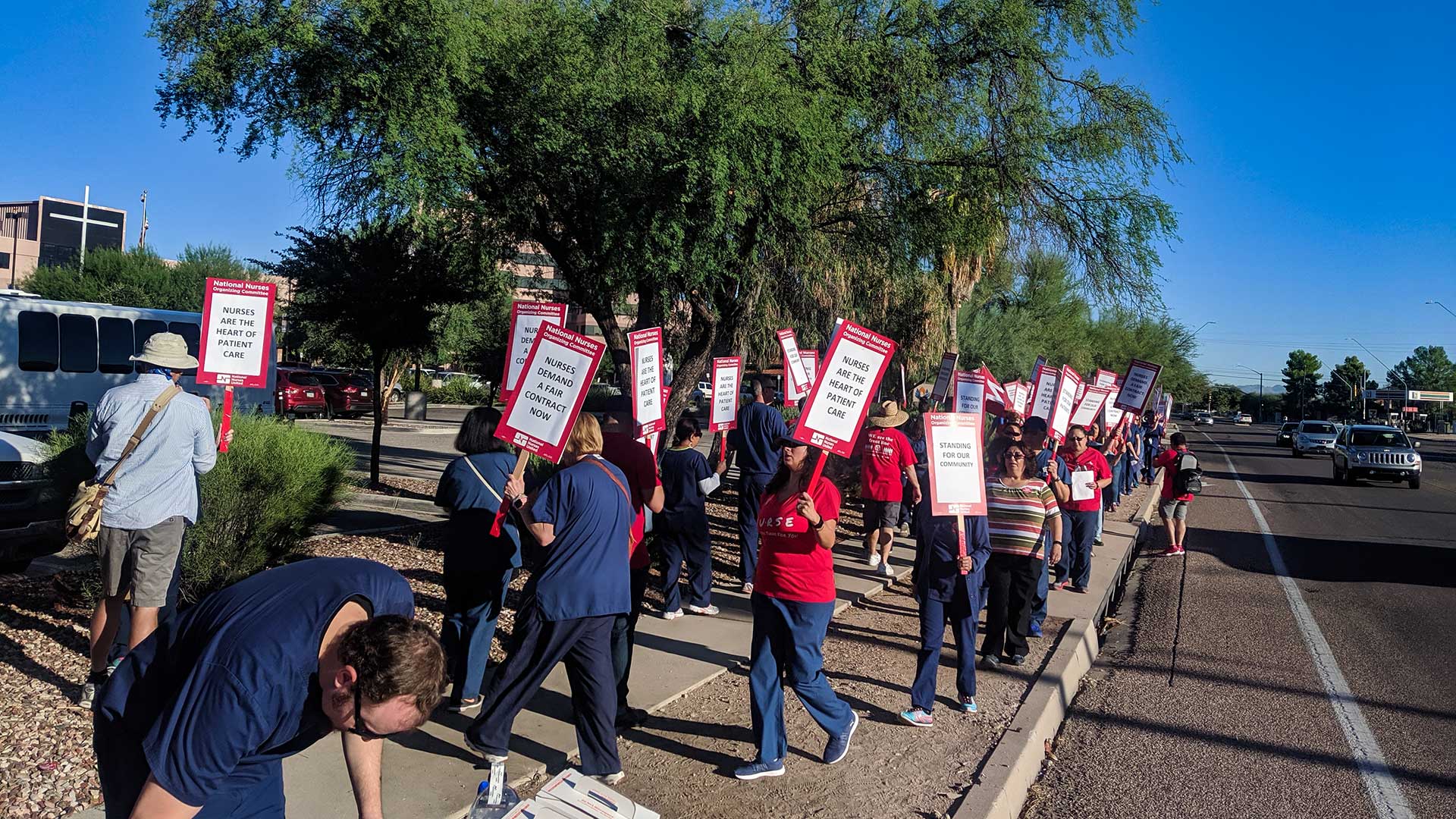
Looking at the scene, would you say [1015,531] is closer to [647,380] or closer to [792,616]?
[792,616]

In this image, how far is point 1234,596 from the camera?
33.8ft

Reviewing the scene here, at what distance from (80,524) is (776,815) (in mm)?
3666

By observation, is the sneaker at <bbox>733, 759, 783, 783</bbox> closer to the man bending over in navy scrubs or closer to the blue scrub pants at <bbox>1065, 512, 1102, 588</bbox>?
the man bending over in navy scrubs

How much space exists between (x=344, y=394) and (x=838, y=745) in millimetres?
29387

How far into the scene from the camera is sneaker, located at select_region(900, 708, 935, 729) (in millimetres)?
5773

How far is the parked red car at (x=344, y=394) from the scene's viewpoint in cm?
3116

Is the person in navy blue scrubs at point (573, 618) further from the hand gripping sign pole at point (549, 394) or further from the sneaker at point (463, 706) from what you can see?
the sneaker at point (463, 706)

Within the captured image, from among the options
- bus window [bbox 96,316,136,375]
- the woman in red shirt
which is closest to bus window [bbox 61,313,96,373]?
bus window [bbox 96,316,136,375]

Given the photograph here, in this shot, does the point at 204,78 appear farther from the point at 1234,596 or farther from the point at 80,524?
the point at 1234,596

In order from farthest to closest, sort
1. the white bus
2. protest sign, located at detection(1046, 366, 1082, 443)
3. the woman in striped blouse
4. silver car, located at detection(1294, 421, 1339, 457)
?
silver car, located at detection(1294, 421, 1339, 457) → the white bus → protest sign, located at detection(1046, 366, 1082, 443) → the woman in striped blouse

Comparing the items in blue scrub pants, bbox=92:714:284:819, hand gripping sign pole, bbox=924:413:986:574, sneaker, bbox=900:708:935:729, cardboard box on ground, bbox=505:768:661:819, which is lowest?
sneaker, bbox=900:708:935:729

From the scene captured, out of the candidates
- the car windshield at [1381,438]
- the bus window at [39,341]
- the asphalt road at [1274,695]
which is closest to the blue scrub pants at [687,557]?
the asphalt road at [1274,695]

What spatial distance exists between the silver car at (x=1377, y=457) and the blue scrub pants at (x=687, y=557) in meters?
24.6

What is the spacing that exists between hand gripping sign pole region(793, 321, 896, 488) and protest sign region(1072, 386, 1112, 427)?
345 inches
